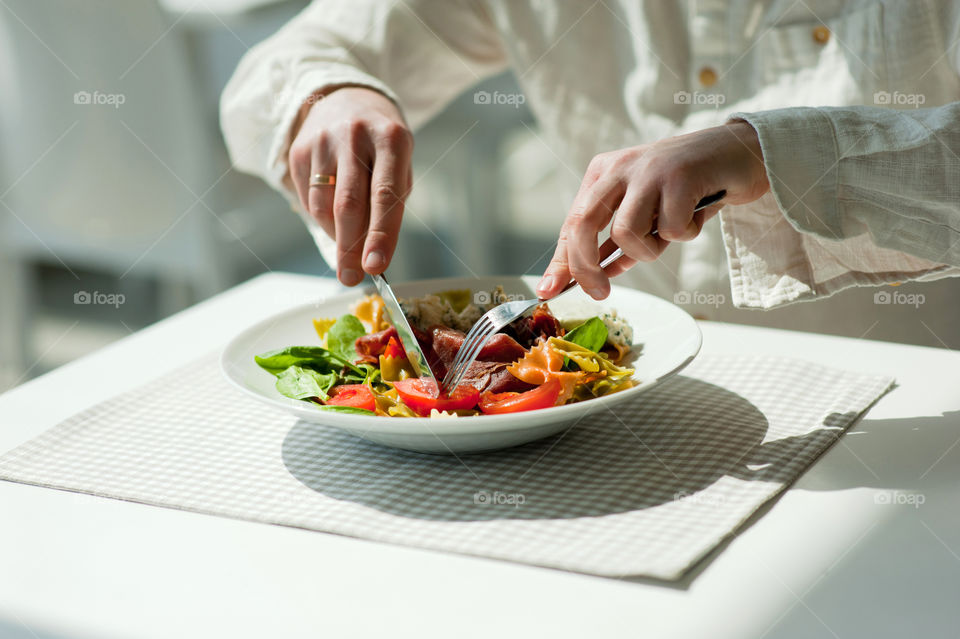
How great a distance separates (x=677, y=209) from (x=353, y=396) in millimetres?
322

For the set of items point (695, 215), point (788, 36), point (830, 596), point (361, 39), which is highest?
point (361, 39)

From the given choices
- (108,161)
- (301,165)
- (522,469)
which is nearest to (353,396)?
(522,469)

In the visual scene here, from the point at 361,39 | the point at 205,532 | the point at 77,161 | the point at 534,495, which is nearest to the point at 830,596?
the point at 534,495

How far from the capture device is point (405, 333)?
85cm

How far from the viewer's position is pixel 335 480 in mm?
763

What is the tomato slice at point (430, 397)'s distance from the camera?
29.4 inches

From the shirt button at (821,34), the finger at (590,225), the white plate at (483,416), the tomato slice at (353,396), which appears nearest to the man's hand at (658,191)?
the finger at (590,225)

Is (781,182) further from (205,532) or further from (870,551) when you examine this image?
(205,532)

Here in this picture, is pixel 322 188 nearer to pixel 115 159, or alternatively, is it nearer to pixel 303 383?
pixel 303 383

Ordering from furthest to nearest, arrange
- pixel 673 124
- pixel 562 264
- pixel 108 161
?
pixel 108 161, pixel 673 124, pixel 562 264

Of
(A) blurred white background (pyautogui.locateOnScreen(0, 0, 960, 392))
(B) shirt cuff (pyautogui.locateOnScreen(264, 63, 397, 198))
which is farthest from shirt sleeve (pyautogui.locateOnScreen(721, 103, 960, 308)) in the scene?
(A) blurred white background (pyautogui.locateOnScreen(0, 0, 960, 392))

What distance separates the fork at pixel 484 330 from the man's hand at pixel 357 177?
5.2 inches

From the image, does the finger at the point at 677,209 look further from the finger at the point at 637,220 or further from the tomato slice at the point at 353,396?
the tomato slice at the point at 353,396

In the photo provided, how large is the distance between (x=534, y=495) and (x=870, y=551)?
247 millimetres
